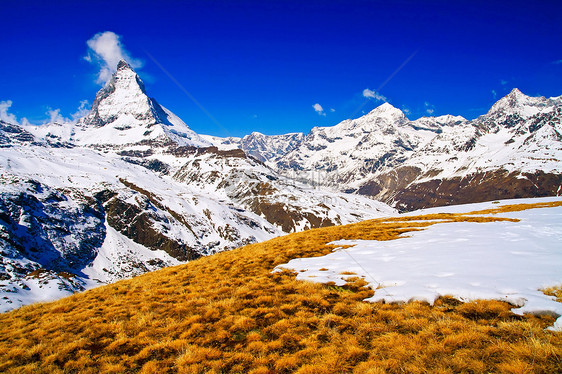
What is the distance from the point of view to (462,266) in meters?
12.7

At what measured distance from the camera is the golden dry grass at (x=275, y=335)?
704 cm

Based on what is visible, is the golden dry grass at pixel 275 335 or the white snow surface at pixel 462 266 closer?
the golden dry grass at pixel 275 335

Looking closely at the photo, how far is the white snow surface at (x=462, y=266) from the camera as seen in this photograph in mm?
9688

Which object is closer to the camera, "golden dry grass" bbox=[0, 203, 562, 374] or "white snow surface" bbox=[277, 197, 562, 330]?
"golden dry grass" bbox=[0, 203, 562, 374]

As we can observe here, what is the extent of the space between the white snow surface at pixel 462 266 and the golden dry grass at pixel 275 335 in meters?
0.66

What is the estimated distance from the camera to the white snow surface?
9.69 meters

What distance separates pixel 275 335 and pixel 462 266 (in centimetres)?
1023

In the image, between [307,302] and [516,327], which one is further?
[307,302]

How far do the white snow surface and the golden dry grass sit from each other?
0.66 meters

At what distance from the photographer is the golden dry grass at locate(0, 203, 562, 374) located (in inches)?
277

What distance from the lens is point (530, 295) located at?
886 centimetres

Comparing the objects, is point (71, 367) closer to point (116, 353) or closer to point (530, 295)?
point (116, 353)

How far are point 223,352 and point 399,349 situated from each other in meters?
5.89

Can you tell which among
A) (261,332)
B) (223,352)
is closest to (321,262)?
(261,332)
